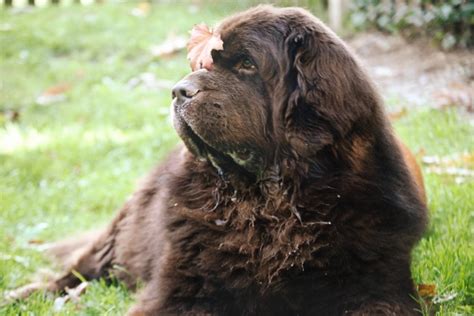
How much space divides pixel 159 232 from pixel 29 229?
2181 millimetres

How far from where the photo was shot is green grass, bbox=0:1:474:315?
13.3 ft

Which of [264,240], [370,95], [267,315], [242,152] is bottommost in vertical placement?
[267,315]

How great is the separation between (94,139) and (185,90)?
4650 millimetres

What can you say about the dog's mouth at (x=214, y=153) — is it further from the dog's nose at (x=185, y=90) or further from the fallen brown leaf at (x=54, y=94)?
the fallen brown leaf at (x=54, y=94)

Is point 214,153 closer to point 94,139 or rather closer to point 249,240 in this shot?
point 249,240

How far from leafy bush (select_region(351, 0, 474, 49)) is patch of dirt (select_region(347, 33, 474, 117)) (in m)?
0.15

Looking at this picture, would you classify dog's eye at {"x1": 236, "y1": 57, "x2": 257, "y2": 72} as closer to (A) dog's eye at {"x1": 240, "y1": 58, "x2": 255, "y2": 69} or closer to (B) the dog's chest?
(A) dog's eye at {"x1": 240, "y1": 58, "x2": 255, "y2": 69}

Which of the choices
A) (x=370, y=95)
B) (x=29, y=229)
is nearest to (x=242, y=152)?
(x=370, y=95)

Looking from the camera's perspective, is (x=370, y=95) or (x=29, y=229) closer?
(x=370, y=95)

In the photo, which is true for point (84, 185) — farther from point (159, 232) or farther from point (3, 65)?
point (3, 65)

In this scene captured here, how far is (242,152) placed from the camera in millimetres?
3227

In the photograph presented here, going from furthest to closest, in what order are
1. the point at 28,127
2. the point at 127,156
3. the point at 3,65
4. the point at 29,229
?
the point at 3,65 → the point at 28,127 → the point at 127,156 → the point at 29,229

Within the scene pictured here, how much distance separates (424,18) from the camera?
27.7ft

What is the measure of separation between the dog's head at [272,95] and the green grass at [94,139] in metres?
1.04
